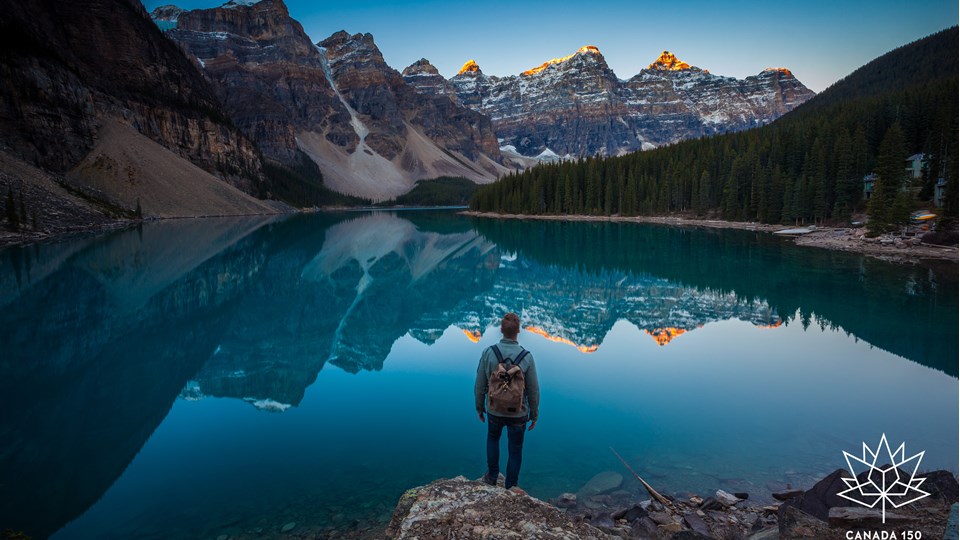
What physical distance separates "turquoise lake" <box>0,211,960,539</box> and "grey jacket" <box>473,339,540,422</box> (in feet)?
7.15

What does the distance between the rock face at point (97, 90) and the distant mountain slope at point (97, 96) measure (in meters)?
0.18

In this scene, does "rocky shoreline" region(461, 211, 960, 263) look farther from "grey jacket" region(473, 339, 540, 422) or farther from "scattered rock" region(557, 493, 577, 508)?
"grey jacket" region(473, 339, 540, 422)

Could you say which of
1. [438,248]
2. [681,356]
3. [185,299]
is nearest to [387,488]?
[681,356]

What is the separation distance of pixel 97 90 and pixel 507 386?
12261cm

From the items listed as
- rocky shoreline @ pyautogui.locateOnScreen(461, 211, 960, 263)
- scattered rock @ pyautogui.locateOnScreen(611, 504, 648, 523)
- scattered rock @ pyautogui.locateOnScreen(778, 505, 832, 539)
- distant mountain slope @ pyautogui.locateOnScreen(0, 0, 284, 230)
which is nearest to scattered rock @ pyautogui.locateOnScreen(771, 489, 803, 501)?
scattered rock @ pyautogui.locateOnScreen(778, 505, 832, 539)

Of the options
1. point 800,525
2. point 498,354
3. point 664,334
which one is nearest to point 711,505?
point 800,525

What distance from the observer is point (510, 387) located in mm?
6109

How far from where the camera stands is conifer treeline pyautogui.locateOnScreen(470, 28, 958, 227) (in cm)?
5147

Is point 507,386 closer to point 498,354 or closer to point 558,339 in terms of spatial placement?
point 498,354

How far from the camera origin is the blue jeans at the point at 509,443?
650 centimetres

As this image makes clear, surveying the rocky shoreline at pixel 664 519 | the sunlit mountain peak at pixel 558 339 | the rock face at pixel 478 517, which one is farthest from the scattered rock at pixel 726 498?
the sunlit mountain peak at pixel 558 339

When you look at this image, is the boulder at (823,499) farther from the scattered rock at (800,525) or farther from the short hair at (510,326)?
the short hair at (510,326)

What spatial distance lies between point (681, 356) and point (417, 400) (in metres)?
8.11

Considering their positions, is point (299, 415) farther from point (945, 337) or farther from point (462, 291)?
point (945, 337)
